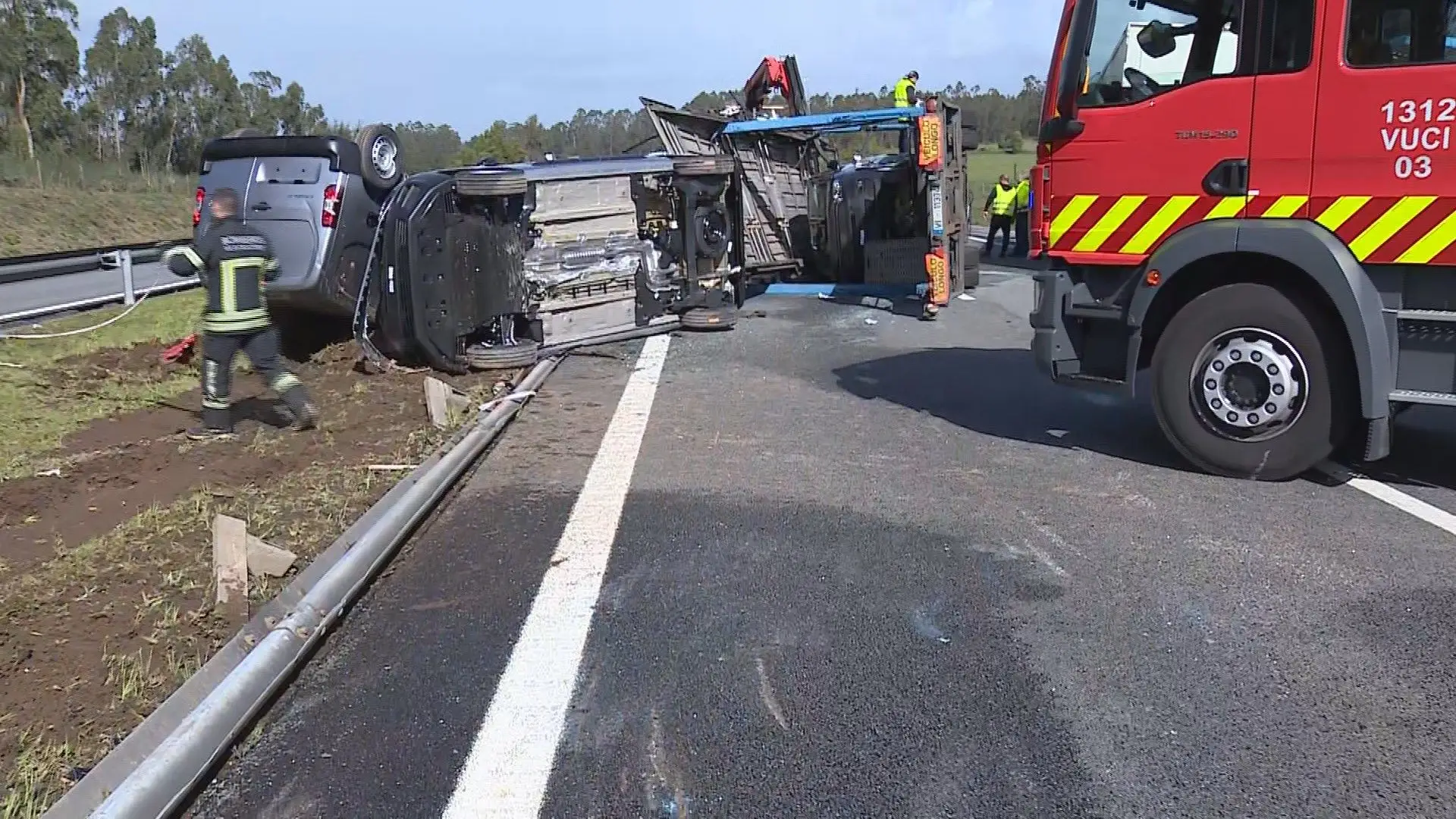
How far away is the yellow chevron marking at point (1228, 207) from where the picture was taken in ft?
19.5

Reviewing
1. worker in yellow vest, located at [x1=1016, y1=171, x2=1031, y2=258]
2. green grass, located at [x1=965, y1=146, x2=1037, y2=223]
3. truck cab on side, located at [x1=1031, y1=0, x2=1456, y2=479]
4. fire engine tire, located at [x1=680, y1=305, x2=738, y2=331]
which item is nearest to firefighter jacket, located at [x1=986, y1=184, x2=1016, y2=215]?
worker in yellow vest, located at [x1=1016, y1=171, x2=1031, y2=258]

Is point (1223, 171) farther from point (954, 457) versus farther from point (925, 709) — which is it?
point (925, 709)

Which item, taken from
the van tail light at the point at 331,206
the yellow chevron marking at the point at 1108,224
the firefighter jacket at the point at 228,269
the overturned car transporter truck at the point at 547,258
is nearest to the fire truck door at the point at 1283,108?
the yellow chevron marking at the point at 1108,224

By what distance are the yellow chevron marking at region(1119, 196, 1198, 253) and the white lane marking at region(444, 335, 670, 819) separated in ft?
10.2

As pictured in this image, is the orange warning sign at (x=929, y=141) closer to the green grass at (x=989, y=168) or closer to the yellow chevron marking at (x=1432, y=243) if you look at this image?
the yellow chevron marking at (x=1432, y=243)

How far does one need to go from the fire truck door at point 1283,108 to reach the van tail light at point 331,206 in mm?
6922

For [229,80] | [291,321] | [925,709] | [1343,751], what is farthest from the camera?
[229,80]

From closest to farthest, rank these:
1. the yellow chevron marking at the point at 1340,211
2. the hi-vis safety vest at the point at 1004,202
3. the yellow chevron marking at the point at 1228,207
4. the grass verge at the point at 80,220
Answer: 1. the yellow chevron marking at the point at 1340,211
2. the yellow chevron marking at the point at 1228,207
3. the hi-vis safety vest at the point at 1004,202
4. the grass verge at the point at 80,220

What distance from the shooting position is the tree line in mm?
43281

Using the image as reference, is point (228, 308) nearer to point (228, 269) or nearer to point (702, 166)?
point (228, 269)

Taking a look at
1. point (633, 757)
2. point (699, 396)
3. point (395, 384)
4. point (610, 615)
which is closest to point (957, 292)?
point (699, 396)

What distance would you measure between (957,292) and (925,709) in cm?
1148

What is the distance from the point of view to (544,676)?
3895 millimetres

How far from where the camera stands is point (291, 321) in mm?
10602
